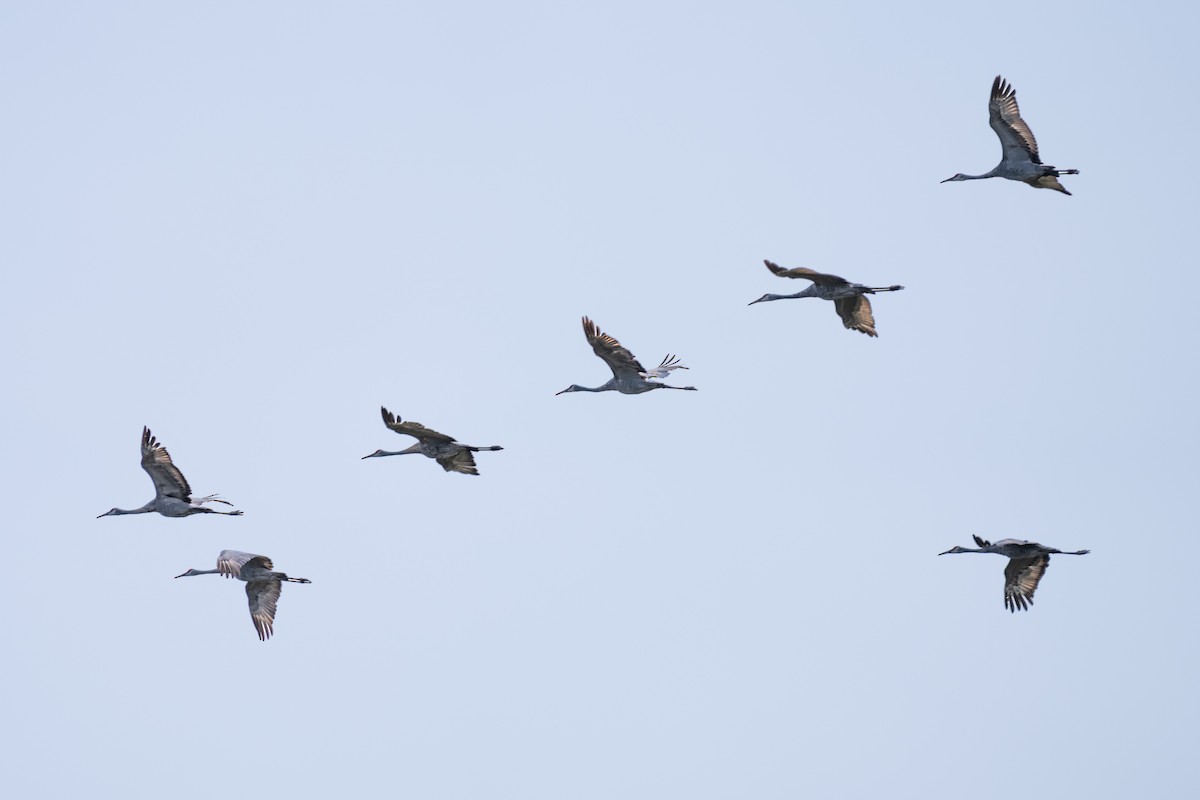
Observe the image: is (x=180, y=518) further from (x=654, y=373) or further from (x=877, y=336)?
(x=877, y=336)

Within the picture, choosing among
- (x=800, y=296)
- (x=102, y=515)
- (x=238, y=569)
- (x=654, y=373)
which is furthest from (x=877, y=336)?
(x=102, y=515)

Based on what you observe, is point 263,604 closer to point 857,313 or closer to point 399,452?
point 399,452

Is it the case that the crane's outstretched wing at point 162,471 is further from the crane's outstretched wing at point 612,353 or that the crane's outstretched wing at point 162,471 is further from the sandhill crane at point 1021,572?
the sandhill crane at point 1021,572

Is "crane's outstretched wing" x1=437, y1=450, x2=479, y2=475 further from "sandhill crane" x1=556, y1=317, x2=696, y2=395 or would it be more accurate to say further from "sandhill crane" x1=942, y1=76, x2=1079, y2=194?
"sandhill crane" x1=942, y1=76, x2=1079, y2=194

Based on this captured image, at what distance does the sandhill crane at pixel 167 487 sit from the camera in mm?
44875

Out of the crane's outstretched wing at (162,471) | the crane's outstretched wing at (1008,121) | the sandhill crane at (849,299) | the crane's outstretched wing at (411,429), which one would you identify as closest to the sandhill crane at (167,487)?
the crane's outstretched wing at (162,471)

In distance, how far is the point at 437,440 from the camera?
45469 mm

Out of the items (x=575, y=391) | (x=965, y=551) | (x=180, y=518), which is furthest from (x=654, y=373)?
(x=180, y=518)

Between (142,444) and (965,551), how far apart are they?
62.9ft

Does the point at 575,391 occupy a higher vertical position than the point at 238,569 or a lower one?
higher

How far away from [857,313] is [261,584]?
15.5m

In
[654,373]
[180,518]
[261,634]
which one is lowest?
[261,634]

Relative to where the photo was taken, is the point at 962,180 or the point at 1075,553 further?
the point at 962,180

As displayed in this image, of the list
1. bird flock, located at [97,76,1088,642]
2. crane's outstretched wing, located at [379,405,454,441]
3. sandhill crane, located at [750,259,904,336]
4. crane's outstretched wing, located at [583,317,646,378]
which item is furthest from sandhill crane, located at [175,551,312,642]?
→ sandhill crane, located at [750,259,904,336]
